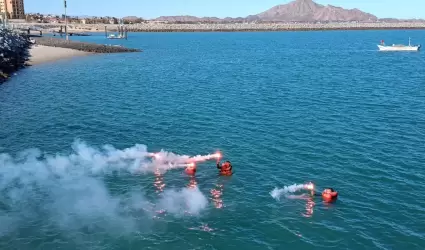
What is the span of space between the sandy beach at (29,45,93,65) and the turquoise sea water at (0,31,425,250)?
129 feet

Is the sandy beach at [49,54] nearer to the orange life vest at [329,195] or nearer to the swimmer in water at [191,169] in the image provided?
the swimmer in water at [191,169]

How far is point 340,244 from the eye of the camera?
24281 mm

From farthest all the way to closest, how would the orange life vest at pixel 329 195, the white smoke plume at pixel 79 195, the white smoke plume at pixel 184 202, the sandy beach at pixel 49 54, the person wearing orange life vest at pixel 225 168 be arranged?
the sandy beach at pixel 49 54 → the person wearing orange life vest at pixel 225 168 → the orange life vest at pixel 329 195 → the white smoke plume at pixel 184 202 → the white smoke plume at pixel 79 195

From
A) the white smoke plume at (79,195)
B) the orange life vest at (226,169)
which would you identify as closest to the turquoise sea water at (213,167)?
the white smoke plume at (79,195)

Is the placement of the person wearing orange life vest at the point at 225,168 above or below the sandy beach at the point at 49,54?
below

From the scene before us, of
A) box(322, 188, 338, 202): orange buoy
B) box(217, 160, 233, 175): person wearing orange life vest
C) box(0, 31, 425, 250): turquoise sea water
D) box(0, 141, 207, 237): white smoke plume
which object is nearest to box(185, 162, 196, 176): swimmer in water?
box(0, 31, 425, 250): turquoise sea water

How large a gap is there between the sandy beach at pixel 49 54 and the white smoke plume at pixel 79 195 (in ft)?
245

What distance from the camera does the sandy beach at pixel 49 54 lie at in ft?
358

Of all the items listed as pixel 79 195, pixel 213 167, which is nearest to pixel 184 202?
pixel 213 167

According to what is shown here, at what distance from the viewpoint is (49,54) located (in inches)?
4685

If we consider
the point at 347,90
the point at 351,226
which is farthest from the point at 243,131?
the point at 347,90

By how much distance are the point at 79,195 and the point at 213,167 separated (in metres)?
11.2

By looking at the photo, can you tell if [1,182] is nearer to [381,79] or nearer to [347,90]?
[347,90]

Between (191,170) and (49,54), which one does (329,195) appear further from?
(49,54)
